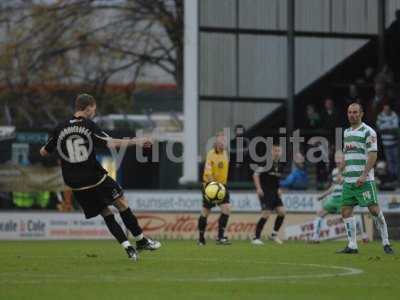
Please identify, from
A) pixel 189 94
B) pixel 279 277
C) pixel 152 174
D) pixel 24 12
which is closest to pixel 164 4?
pixel 24 12

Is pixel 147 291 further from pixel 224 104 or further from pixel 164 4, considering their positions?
pixel 164 4

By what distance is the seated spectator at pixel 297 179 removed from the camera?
2898 centimetres

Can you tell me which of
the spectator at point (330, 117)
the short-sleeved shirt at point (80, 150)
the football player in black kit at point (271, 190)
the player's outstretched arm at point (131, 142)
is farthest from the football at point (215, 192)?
the spectator at point (330, 117)

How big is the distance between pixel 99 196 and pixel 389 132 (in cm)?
1683

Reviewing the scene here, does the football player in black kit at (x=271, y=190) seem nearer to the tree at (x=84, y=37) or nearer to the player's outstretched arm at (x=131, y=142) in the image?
the player's outstretched arm at (x=131, y=142)

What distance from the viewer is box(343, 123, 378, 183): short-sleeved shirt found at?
1662cm

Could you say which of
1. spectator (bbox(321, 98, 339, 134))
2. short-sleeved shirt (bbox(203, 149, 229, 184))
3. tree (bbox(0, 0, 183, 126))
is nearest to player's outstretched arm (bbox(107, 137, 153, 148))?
short-sleeved shirt (bbox(203, 149, 229, 184))

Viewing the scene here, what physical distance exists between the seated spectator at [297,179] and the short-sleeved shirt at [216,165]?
6603 millimetres

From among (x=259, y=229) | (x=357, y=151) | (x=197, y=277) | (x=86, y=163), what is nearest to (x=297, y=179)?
(x=259, y=229)

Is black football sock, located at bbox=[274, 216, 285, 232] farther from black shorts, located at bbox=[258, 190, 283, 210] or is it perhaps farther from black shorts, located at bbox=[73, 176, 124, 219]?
black shorts, located at bbox=[73, 176, 124, 219]

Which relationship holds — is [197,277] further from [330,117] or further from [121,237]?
[330,117]

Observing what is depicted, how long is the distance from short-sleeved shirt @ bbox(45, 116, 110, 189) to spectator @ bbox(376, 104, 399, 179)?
16.8 meters

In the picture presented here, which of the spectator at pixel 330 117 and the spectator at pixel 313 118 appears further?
the spectator at pixel 313 118

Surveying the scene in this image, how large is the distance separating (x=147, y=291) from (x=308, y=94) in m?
25.4
